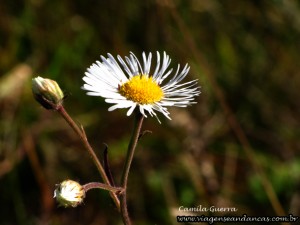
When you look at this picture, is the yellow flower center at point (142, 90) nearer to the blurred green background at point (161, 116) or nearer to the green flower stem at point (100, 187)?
the green flower stem at point (100, 187)

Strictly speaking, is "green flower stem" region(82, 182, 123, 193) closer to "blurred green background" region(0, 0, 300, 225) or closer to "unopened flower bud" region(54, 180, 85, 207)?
"unopened flower bud" region(54, 180, 85, 207)

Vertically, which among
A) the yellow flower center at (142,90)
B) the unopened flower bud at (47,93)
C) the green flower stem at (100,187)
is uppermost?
the unopened flower bud at (47,93)

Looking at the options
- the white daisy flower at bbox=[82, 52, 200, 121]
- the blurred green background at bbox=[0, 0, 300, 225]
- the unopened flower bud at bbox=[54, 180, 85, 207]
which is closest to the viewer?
the unopened flower bud at bbox=[54, 180, 85, 207]

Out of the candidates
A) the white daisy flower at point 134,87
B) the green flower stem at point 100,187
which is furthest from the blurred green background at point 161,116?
the green flower stem at point 100,187

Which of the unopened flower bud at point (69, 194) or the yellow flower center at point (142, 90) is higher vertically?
the yellow flower center at point (142, 90)

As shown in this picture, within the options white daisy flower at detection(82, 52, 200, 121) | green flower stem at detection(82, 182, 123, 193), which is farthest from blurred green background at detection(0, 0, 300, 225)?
green flower stem at detection(82, 182, 123, 193)

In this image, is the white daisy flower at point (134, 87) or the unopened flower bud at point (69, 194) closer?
the unopened flower bud at point (69, 194)
